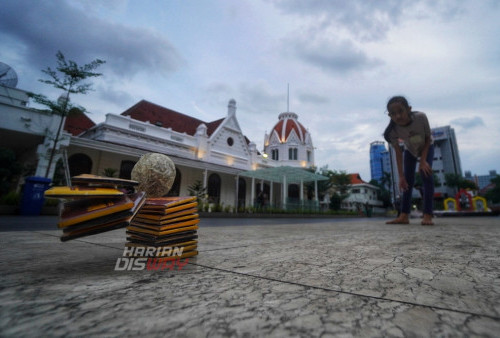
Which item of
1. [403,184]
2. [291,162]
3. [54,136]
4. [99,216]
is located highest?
[291,162]

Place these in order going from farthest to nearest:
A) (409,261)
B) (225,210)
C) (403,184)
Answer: (225,210) < (403,184) < (409,261)

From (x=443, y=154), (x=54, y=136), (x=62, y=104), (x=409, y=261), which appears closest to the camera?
(x=409, y=261)

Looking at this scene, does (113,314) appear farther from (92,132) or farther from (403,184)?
A: (92,132)

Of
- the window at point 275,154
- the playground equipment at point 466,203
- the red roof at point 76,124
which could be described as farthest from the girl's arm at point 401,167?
the window at point 275,154

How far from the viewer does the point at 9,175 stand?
355 inches

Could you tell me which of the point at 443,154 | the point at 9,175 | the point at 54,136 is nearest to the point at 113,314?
the point at 9,175

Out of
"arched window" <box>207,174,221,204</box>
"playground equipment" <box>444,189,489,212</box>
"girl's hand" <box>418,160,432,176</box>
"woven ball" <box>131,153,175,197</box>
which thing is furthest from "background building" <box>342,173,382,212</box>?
"woven ball" <box>131,153,175,197</box>

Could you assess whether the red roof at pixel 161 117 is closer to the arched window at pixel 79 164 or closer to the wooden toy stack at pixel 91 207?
the arched window at pixel 79 164

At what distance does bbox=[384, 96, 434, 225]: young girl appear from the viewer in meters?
3.89

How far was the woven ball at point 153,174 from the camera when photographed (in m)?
1.48

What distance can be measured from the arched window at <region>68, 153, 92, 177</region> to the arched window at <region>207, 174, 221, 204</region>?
863 centimetres

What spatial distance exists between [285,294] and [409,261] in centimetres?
85

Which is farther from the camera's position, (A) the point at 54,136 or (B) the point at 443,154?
(B) the point at 443,154

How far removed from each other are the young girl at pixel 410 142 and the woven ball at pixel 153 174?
3966 mm
